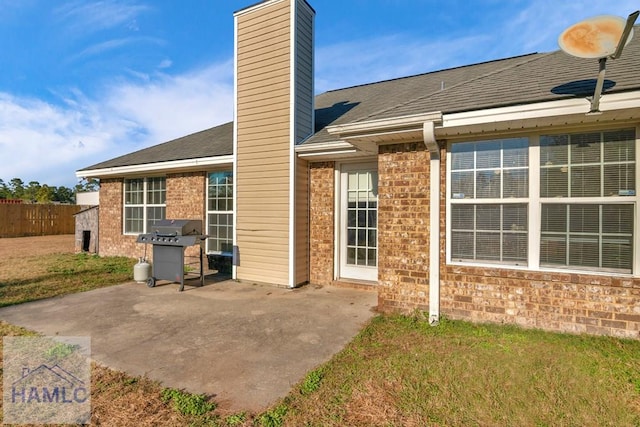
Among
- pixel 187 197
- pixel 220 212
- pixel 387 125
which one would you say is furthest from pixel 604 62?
pixel 187 197

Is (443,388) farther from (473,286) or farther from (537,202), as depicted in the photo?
(537,202)

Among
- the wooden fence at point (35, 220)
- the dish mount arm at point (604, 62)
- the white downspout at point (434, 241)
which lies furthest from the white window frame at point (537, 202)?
the wooden fence at point (35, 220)

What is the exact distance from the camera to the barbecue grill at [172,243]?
20.8 feet

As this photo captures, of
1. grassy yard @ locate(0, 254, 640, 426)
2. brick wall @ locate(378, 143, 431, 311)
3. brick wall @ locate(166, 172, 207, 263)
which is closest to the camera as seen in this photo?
grassy yard @ locate(0, 254, 640, 426)

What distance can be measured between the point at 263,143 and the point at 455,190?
4238 mm

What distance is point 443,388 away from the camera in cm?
277

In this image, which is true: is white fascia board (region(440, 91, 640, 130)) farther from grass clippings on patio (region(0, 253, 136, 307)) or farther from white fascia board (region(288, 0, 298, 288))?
grass clippings on patio (region(0, 253, 136, 307))

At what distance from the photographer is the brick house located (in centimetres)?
375

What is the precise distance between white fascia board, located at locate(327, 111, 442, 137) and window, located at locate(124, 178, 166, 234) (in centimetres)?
712

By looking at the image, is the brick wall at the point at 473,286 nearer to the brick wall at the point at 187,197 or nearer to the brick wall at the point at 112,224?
the brick wall at the point at 187,197

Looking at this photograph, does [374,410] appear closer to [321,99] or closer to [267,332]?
[267,332]

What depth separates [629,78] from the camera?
3529mm

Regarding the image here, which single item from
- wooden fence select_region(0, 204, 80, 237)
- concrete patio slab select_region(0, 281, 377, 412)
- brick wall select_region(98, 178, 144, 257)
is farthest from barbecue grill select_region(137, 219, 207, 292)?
wooden fence select_region(0, 204, 80, 237)

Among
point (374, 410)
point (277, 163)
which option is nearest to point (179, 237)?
point (277, 163)
